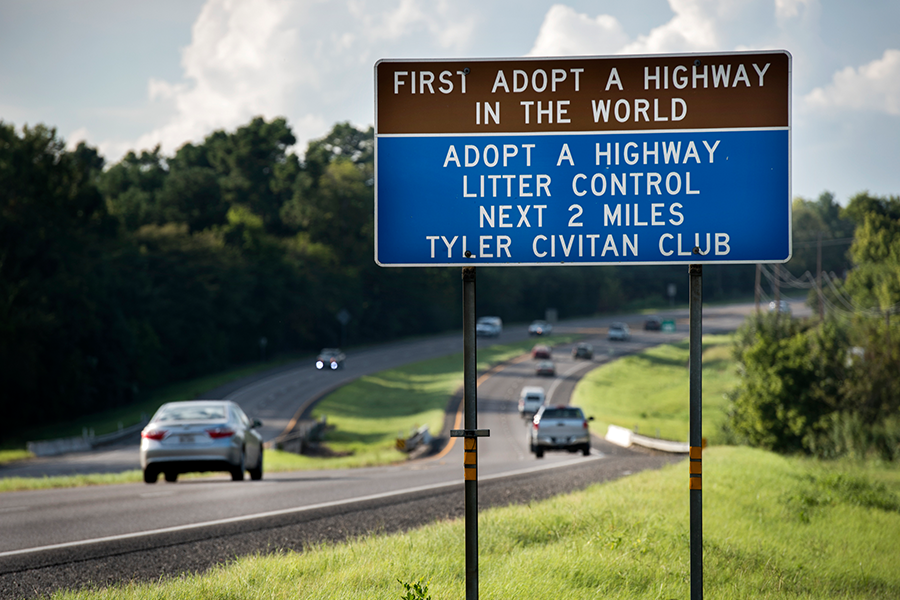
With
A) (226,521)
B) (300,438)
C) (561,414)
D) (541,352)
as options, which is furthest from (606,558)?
(541,352)

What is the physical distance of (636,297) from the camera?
13800cm

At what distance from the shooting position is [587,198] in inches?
255

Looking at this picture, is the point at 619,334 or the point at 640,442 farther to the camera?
the point at 619,334

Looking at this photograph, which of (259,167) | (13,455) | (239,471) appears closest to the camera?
(239,471)

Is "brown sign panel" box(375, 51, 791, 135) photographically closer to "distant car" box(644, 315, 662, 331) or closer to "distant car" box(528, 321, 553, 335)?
"distant car" box(528, 321, 553, 335)

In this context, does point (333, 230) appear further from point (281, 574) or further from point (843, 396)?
point (281, 574)

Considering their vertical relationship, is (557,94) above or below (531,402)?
above

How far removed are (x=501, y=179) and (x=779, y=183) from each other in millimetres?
2025

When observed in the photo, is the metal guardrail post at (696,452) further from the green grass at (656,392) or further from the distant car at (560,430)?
the green grass at (656,392)

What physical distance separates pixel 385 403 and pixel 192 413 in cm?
5161

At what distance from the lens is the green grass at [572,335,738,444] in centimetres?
5372

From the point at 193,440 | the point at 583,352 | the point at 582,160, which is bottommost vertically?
the point at 583,352

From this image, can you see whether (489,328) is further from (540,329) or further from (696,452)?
(696,452)

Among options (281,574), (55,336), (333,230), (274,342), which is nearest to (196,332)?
(274,342)
